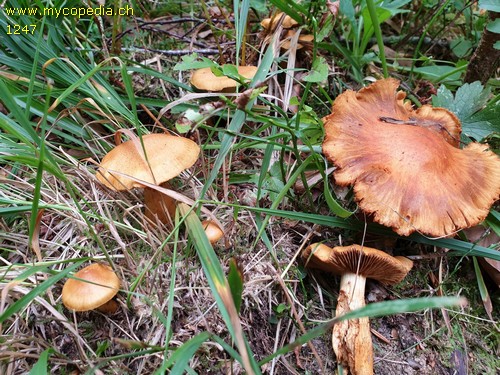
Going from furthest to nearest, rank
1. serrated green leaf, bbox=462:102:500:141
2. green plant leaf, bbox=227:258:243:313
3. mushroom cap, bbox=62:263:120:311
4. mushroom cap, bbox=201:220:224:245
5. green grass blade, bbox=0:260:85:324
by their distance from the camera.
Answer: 1. serrated green leaf, bbox=462:102:500:141
2. mushroom cap, bbox=201:220:224:245
3. mushroom cap, bbox=62:263:120:311
4. green grass blade, bbox=0:260:85:324
5. green plant leaf, bbox=227:258:243:313

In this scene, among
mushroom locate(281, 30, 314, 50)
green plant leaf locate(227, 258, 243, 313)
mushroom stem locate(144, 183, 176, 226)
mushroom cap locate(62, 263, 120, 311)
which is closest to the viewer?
green plant leaf locate(227, 258, 243, 313)

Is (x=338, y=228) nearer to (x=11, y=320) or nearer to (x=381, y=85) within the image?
(x=381, y=85)

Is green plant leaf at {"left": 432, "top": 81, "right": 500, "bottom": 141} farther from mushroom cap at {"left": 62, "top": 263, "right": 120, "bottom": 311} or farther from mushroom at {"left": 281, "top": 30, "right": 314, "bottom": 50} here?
mushroom cap at {"left": 62, "top": 263, "right": 120, "bottom": 311}

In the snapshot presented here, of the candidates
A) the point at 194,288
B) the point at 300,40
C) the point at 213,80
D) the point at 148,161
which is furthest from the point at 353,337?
the point at 300,40

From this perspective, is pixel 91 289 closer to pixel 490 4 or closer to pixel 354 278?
pixel 354 278

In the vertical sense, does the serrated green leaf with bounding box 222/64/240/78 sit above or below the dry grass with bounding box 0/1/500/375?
above

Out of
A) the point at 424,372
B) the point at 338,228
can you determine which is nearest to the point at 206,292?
the point at 338,228

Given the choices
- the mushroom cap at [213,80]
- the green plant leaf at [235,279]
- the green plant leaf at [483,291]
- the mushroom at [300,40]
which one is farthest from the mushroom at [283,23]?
the green plant leaf at [235,279]

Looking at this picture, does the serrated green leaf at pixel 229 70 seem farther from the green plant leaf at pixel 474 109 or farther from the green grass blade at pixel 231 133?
the green plant leaf at pixel 474 109

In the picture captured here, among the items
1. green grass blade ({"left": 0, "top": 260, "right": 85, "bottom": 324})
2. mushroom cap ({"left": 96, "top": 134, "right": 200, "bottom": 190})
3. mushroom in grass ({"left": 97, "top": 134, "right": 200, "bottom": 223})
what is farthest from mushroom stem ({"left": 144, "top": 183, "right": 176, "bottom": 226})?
green grass blade ({"left": 0, "top": 260, "right": 85, "bottom": 324})
